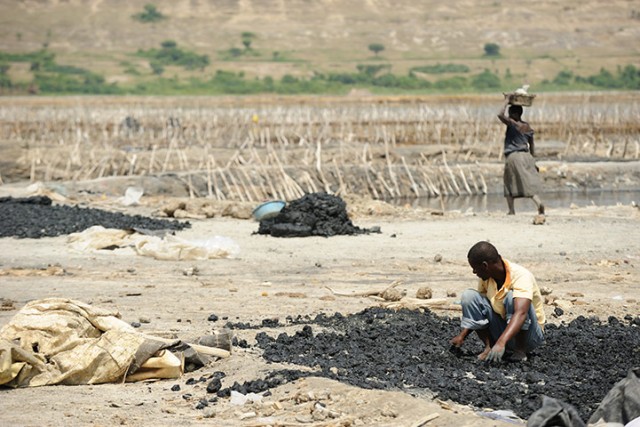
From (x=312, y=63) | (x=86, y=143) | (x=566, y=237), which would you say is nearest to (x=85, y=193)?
(x=86, y=143)

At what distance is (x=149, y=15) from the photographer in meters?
89.3

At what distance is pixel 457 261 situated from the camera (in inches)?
471

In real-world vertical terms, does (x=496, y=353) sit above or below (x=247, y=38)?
above

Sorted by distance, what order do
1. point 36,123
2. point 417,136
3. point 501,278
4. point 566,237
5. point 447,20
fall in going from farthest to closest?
point 447,20 < point 36,123 < point 417,136 < point 566,237 < point 501,278

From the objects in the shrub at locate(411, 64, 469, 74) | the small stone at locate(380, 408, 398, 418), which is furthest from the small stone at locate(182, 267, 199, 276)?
the shrub at locate(411, 64, 469, 74)

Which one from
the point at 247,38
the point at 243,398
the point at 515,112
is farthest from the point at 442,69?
the point at 243,398

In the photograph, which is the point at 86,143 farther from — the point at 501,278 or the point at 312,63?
the point at 312,63

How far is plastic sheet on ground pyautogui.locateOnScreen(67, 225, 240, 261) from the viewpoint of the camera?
39.8 ft

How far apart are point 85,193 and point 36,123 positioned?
12775mm

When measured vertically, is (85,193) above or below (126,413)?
below

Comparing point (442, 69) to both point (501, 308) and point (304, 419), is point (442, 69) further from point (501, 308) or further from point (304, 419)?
point (304, 419)

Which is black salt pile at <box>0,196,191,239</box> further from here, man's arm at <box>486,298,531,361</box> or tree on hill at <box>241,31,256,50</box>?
tree on hill at <box>241,31,256,50</box>

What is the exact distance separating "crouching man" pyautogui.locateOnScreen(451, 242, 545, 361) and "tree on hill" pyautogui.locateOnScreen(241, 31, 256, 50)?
78.2 metres

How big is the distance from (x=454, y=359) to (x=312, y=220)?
713cm
